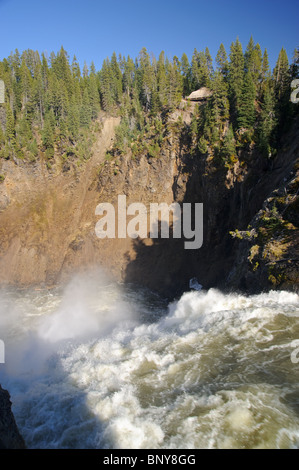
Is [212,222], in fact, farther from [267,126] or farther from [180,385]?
[180,385]

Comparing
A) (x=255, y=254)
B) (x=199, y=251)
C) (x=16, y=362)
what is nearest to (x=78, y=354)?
(x=16, y=362)

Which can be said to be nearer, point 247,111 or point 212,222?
point 247,111

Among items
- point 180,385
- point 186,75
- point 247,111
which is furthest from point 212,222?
point 186,75

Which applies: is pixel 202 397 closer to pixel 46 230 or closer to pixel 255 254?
pixel 255 254

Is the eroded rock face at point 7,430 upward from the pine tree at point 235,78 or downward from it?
downward

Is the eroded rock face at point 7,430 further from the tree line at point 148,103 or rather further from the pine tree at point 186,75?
the pine tree at point 186,75

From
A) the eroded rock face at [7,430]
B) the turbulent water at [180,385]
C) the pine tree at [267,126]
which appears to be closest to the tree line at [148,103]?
the pine tree at [267,126]

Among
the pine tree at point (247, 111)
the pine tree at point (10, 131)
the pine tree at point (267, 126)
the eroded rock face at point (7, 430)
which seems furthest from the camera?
the pine tree at point (10, 131)

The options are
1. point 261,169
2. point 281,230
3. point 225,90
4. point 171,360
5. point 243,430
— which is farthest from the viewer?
point 225,90
